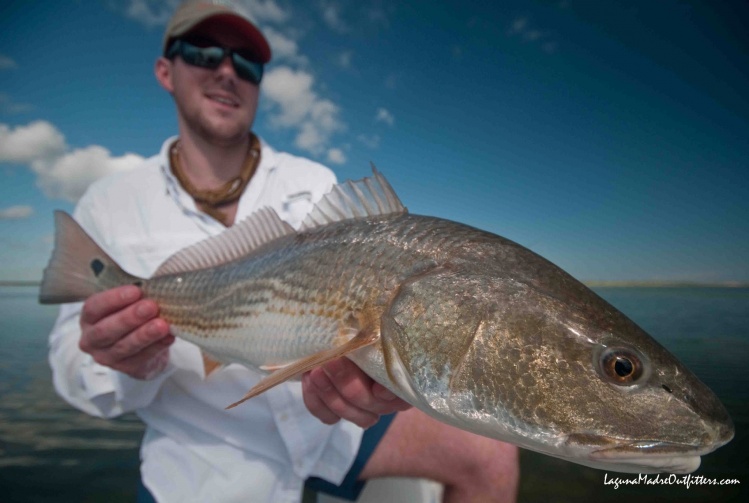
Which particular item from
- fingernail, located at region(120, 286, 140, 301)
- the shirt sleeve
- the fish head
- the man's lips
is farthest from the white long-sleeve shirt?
the fish head

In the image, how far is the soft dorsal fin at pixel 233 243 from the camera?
216cm

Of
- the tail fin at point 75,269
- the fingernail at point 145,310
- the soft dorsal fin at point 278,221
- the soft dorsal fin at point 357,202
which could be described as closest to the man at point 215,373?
the fingernail at point 145,310

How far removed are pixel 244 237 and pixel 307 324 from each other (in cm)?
80

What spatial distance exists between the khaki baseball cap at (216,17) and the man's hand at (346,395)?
323 cm

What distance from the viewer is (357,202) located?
190 cm

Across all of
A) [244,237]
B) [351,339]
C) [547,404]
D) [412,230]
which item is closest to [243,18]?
[244,237]

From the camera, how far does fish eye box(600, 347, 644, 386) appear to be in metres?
1.11

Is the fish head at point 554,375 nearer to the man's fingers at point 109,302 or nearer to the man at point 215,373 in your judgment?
the man at point 215,373

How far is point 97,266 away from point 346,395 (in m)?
1.78

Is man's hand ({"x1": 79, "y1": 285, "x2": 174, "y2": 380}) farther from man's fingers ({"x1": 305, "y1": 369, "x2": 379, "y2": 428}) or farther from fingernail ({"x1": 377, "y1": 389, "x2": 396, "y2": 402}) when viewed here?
fingernail ({"x1": 377, "y1": 389, "x2": 396, "y2": 402})

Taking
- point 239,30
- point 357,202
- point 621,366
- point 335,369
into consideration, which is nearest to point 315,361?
point 335,369

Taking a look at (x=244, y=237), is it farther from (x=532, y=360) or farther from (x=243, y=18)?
(x=243, y=18)

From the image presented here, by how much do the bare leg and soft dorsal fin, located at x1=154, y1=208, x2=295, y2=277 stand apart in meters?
1.68

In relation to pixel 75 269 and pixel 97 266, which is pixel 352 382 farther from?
pixel 75 269
